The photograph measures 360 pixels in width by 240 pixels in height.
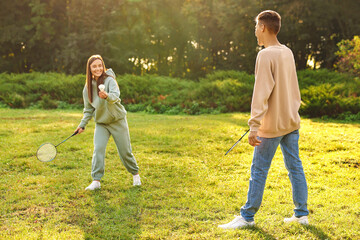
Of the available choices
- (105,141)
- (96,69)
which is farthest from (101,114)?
(96,69)

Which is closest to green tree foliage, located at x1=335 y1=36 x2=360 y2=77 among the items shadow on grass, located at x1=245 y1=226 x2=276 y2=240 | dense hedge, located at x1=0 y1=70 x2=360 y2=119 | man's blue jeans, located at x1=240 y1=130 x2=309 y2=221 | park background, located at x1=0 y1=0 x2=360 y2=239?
Answer: park background, located at x1=0 y1=0 x2=360 y2=239

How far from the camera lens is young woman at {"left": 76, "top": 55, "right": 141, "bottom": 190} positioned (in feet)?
16.5

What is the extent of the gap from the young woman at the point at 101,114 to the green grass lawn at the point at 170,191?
1.63ft

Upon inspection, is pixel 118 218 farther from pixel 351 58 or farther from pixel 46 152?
pixel 351 58

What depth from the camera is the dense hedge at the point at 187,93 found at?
12672 millimetres

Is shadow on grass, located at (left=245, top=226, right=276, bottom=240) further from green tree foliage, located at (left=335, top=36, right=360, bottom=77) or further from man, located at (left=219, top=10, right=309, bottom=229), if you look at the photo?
green tree foliage, located at (left=335, top=36, right=360, bottom=77)

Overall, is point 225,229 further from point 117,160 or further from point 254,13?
point 254,13

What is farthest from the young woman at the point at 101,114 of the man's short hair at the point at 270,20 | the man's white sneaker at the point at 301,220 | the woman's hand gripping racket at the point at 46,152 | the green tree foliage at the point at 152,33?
the green tree foliage at the point at 152,33

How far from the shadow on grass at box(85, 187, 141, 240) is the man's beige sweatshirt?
70.1 inches

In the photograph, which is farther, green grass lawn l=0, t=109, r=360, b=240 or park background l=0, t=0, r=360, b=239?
park background l=0, t=0, r=360, b=239

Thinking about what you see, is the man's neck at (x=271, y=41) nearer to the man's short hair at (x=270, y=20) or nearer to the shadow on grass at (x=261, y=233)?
the man's short hair at (x=270, y=20)

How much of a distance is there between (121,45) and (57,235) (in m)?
24.5

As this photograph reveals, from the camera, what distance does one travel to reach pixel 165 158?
7266 millimetres

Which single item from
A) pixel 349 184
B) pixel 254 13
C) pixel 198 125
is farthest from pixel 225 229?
pixel 254 13
